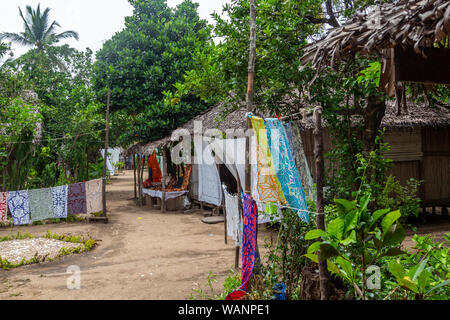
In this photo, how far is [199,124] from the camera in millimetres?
11797

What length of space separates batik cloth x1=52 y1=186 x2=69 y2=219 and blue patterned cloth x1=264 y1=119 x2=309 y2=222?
7.44 meters

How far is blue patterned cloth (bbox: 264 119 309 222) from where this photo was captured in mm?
3721

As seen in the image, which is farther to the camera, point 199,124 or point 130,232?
point 199,124

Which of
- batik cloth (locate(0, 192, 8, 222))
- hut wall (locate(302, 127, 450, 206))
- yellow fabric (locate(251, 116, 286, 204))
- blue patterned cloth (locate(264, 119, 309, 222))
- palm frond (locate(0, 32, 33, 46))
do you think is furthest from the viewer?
palm frond (locate(0, 32, 33, 46))

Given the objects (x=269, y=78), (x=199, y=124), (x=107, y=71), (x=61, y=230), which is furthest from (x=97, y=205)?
(x=269, y=78)

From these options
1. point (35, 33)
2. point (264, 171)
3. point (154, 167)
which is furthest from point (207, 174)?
point (35, 33)

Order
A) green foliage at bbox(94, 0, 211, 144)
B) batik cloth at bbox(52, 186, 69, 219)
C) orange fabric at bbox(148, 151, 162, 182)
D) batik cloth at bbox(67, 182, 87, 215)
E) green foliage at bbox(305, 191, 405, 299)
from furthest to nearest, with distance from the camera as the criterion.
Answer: orange fabric at bbox(148, 151, 162, 182)
green foliage at bbox(94, 0, 211, 144)
batik cloth at bbox(67, 182, 87, 215)
batik cloth at bbox(52, 186, 69, 219)
green foliage at bbox(305, 191, 405, 299)

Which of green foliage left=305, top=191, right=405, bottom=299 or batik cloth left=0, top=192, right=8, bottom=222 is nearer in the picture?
green foliage left=305, top=191, right=405, bottom=299

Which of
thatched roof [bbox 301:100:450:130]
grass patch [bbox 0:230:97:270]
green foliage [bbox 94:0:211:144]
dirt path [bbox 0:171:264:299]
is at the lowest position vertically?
dirt path [bbox 0:171:264:299]

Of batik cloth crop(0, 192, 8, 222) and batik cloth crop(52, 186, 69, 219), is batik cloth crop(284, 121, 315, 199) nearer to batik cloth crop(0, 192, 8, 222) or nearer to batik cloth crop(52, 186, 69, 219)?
batik cloth crop(52, 186, 69, 219)

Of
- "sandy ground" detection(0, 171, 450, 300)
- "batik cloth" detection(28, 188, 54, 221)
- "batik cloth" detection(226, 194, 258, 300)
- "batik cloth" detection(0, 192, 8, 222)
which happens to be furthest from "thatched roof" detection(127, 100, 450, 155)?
"batik cloth" detection(0, 192, 8, 222)

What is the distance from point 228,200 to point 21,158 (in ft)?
23.6

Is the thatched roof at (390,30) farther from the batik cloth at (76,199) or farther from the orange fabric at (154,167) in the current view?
the orange fabric at (154,167)

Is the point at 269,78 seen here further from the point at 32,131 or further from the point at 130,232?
the point at 32,131
